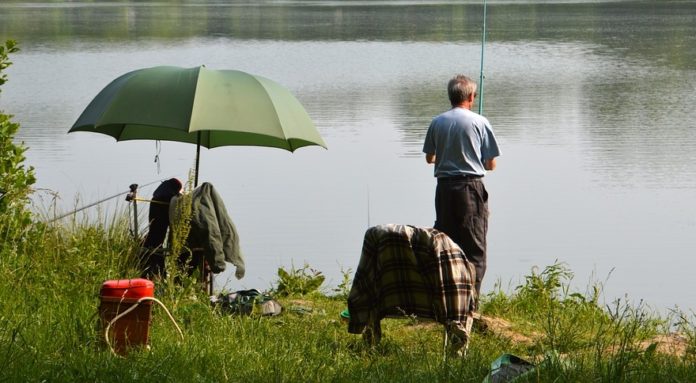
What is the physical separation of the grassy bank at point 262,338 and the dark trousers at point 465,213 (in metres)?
0.41

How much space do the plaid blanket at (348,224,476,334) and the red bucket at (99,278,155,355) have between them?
101 centimetres

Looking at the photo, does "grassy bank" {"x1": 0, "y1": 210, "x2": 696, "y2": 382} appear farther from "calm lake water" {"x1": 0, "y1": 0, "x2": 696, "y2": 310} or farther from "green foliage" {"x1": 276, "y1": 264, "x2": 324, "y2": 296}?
"calm lake water" {"x1": 0, "y1": 0, "x2": 696, "y2": 310}

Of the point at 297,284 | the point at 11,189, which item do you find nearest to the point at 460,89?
the point at 297,284

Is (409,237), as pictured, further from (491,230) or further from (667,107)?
(667,107)

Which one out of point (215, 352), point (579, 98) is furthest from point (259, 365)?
point (579, 98)

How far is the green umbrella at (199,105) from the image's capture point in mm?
7082

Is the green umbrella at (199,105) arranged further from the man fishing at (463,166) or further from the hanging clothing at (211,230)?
the man fishing at (463,166)

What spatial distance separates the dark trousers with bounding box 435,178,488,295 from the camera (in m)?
6.72

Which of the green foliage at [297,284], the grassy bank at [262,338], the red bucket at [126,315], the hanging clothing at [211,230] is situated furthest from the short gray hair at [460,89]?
the red bucket at [126,315]

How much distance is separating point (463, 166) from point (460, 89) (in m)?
0.39

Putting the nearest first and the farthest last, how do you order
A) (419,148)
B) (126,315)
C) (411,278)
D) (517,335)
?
(126,315) → (411,278) → (517,335) → (419,148)

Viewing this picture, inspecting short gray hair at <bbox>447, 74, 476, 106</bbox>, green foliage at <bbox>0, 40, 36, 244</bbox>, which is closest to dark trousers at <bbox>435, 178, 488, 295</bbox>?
short gray hair at <bbox>447, 74, 476, 106</bbox>

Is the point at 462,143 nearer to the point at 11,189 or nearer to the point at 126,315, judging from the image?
the point at 126,315

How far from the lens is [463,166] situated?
6.74 meters
